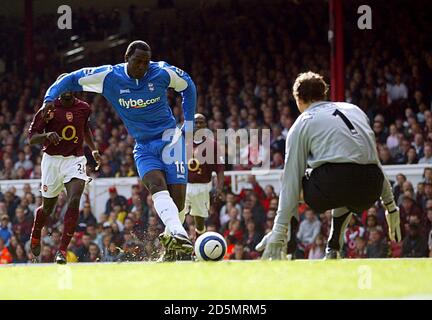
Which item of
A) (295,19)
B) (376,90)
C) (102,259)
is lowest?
(102,259)

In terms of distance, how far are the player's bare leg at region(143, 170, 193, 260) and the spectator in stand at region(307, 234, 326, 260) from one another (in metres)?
5.74

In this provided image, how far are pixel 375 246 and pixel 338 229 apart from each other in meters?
6.44

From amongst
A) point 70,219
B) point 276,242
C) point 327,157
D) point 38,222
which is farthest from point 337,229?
point 38,222

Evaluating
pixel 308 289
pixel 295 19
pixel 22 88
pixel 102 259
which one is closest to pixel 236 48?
pixel 295 19

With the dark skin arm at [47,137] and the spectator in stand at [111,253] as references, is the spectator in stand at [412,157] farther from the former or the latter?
the dark skin arm at [47,137]

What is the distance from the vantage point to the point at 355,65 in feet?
63.6

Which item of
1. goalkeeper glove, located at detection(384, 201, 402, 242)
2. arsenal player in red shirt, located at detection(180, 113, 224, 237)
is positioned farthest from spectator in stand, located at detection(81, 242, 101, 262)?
goalkeeper glove, located at detection(384, 201, 402, 242)

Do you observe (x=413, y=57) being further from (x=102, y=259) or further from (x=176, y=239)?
(x=176, y=239)

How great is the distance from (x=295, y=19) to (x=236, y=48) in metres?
1.39

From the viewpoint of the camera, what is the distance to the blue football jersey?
398 inches

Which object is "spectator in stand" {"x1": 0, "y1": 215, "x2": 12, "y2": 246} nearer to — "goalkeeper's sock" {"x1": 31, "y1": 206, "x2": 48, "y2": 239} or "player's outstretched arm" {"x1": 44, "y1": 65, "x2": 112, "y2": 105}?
"goalkeeper's sock" {"x1": 31, "y1": 206, "x2": 48, "y2": 239}

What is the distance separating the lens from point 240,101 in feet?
65.7

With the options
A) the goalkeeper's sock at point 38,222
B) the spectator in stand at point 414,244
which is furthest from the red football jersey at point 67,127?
the spectator in stand at point 414,244

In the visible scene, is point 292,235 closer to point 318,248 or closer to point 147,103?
point 147,103
